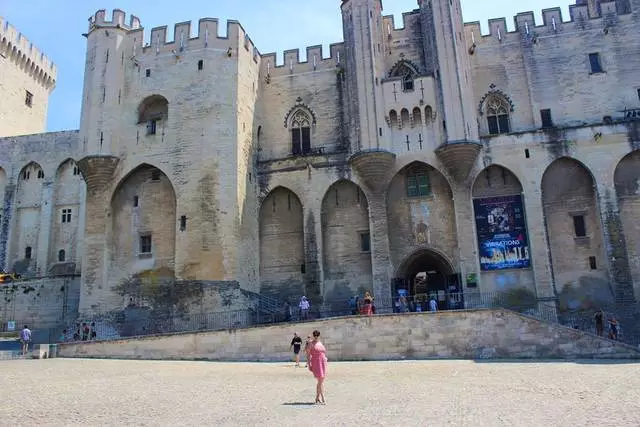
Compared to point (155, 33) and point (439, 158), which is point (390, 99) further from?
point (155, 33)

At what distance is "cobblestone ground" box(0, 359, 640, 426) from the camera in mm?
7977

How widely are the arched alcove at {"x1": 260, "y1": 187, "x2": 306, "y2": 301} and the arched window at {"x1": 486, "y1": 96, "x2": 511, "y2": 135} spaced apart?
9520 mm

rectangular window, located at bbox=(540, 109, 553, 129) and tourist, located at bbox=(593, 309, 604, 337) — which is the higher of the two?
rectangular window, located at bbox=(540, 109, 553, 129)

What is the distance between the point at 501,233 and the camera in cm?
2330

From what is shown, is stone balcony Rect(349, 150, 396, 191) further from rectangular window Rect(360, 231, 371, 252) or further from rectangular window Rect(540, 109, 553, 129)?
rectangular window Rect(540, 109, 553, 129)

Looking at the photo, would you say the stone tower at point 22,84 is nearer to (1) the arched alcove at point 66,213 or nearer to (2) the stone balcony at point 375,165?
(1) the arched alcove at point 66,213

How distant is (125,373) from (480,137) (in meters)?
17.1

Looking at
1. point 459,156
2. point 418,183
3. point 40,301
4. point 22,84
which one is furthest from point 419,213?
point 22,84

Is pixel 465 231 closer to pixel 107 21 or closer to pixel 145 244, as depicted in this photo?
pixel 145 244

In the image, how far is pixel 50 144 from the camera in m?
34.7

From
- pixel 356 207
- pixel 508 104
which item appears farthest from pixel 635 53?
pixel 356 207

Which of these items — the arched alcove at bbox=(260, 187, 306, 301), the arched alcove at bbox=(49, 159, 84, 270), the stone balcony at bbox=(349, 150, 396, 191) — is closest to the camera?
the stone balcony at bbox=(349, 150, 396, 191)

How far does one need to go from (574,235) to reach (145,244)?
18268mm

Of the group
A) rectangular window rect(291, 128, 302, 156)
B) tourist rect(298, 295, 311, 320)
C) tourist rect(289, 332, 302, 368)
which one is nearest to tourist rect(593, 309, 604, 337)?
tourist rect(298, 295, 311, 320)
